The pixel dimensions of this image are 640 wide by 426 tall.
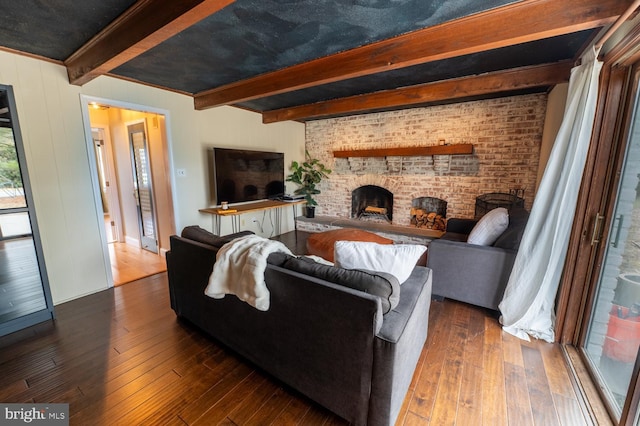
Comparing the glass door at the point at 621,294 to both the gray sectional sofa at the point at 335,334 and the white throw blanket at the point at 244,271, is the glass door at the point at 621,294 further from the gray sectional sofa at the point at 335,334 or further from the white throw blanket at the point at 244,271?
the white throw blanket at the point at 244,271

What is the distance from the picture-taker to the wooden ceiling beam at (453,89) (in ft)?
8.47

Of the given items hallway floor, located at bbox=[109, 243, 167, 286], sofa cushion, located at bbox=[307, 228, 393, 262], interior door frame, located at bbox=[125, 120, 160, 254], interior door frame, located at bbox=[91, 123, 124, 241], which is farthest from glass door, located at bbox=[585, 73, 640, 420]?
interior door frame, located at bbox=[91, 123, 124, 241]

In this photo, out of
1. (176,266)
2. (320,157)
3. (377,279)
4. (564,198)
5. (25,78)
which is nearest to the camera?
(377,279)

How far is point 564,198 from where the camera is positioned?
1885mm

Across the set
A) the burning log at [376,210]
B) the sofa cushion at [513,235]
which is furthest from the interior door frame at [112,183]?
the sofa cushion at [513,235]

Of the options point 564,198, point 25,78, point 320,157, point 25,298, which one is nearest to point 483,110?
point 564,198

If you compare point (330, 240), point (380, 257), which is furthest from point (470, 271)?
point (330, 240)

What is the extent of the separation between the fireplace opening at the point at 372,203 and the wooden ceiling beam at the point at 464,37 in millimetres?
2959

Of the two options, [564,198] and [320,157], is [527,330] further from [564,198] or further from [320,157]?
[320,157]

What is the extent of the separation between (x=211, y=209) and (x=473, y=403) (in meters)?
3.63

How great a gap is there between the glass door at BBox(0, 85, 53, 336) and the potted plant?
3.67 metres

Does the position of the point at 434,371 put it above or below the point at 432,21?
below

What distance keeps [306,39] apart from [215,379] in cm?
254

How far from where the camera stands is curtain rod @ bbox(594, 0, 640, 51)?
1.35 metres
